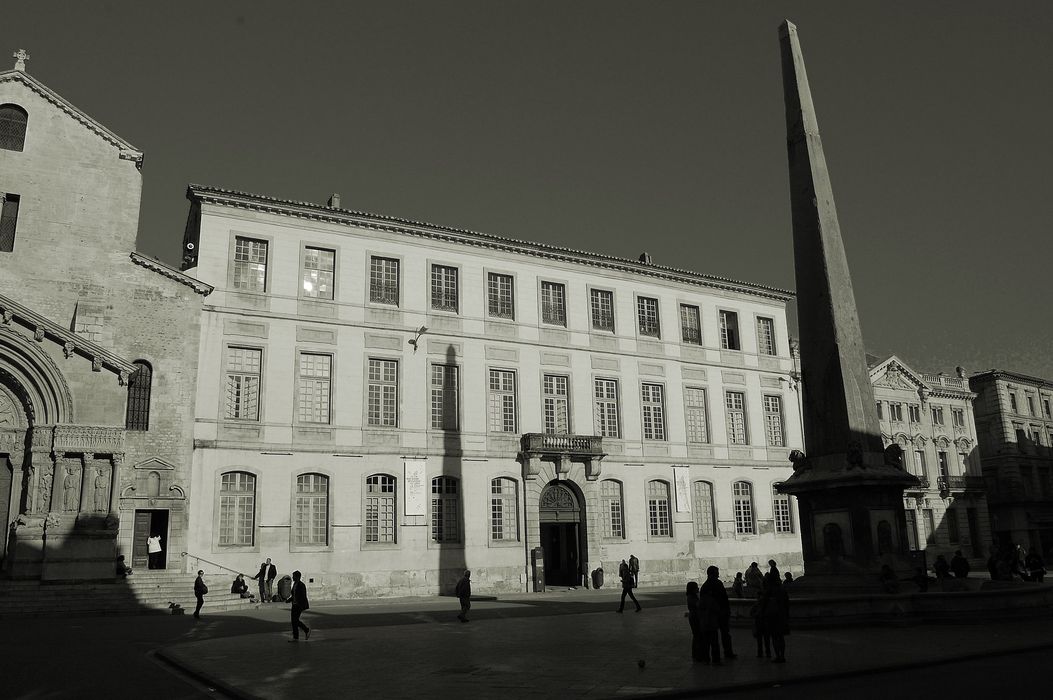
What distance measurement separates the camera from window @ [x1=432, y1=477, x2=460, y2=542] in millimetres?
29656

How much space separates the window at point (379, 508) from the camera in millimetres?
28578

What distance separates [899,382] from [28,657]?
5136 cm

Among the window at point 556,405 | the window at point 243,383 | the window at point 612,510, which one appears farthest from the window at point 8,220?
the window at point 612,510

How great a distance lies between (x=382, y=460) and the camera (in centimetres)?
2911

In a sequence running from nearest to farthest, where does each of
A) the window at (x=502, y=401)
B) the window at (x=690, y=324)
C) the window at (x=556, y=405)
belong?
1. the window at (x=502, y=401)
2. the window at (x=556, y=405)
3. the window at (x=690, y=324)

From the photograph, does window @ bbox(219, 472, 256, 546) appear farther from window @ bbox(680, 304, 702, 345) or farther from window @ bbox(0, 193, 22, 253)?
window @ bbox(680, 304, 702, 345)

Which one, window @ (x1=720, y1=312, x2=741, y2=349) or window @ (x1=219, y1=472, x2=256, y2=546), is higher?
window @ (x1=720, y1=312, x2=741, y2=349)

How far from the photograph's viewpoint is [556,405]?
33094 mm

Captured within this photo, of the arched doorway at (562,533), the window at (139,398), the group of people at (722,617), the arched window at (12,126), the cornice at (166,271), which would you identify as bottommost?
the group of people at (722,617)

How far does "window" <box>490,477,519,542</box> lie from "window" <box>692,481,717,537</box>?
8.51m

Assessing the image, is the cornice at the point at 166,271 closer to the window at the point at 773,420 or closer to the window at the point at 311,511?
the window at the point at 311,511

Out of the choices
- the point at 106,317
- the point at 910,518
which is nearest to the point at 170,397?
the point at 106,317

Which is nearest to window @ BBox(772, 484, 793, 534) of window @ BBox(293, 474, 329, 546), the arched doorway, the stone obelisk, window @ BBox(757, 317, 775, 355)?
window @ BBox(757, 317, 775, 355)

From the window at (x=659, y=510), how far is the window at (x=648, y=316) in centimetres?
642
